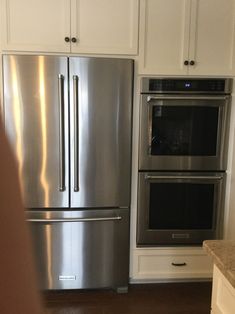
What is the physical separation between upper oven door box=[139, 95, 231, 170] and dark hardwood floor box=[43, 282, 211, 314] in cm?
95

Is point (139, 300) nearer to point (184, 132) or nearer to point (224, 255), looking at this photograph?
point (184, 132)

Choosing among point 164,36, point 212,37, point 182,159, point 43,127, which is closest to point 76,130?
point 43,127

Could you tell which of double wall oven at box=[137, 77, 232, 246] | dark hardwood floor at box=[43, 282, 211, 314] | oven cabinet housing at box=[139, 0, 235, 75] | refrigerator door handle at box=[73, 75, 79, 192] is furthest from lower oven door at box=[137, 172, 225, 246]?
oven cabinet housing at box=[139, 0, 235, 75]

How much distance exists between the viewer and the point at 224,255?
1.18m

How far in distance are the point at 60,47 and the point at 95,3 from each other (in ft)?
1.26

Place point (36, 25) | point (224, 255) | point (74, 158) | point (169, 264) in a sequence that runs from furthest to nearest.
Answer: point (169, 264) → point (74, 158) → point (36, 25) → point (224, 255)

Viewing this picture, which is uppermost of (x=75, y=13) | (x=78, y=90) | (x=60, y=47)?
(x=75, y=13)

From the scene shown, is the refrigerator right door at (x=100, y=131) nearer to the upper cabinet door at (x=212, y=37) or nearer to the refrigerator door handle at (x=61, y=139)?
the refrigerator door handle at (x=61, y=139)

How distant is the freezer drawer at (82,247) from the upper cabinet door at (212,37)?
4.02ft

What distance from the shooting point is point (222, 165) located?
2.57m

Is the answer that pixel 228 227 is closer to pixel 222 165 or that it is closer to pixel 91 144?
pixel 222 165

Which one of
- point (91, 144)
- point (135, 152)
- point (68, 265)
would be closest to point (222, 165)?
point (135, 152)

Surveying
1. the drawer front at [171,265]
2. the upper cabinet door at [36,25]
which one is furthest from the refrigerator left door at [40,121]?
the drawer front at [171,265]

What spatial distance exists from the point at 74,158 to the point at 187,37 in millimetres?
1178
